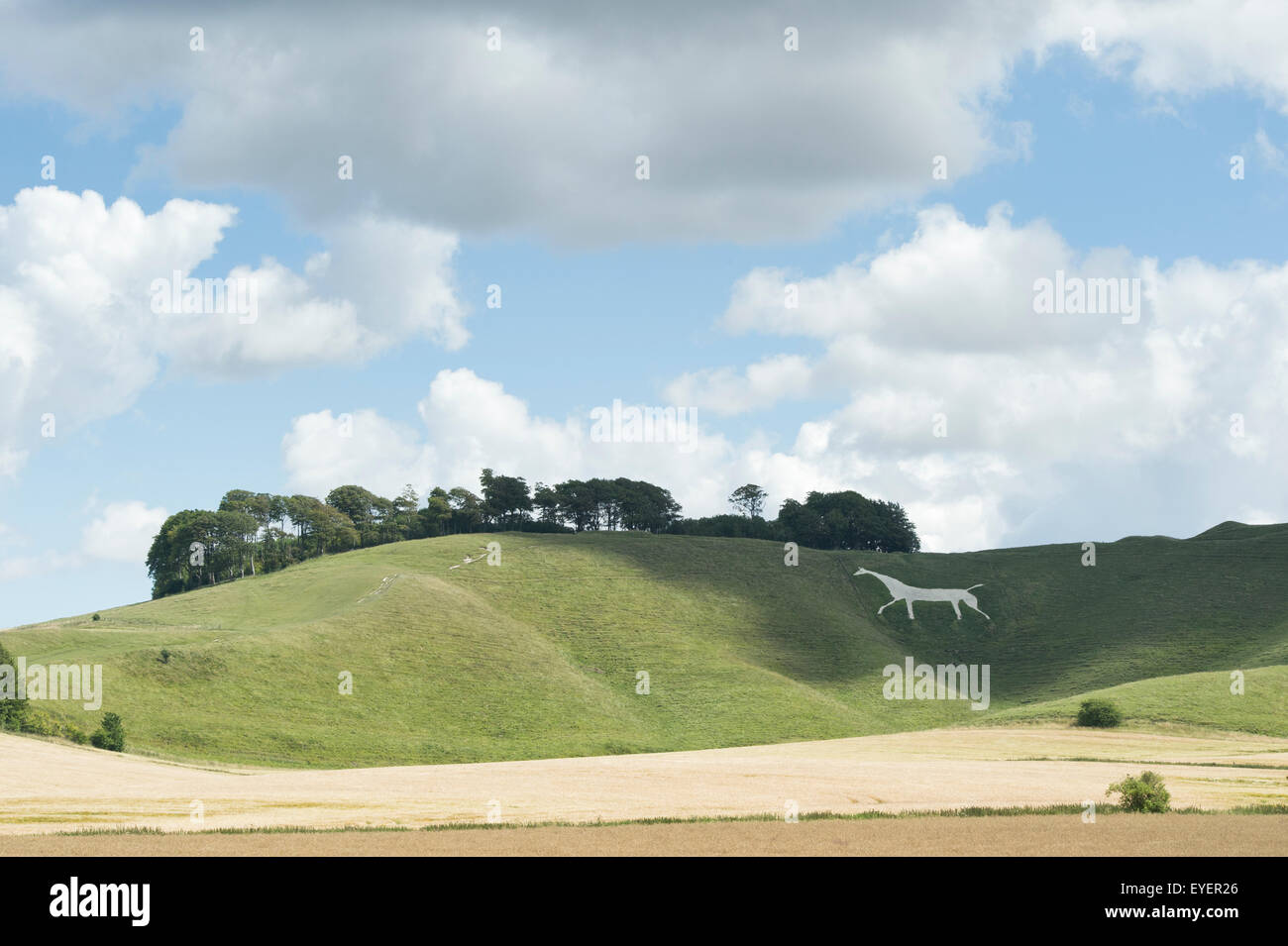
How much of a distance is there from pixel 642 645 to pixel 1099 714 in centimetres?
6080

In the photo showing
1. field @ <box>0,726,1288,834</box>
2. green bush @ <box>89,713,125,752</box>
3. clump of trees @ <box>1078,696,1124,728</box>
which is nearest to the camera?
field @ <box>0,726,1288,834</box>

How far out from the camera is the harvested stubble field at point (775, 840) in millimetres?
32125

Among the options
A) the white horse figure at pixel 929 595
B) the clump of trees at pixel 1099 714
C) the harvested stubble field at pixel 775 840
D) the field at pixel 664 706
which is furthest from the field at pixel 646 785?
the white horse figure at pixel 929 595

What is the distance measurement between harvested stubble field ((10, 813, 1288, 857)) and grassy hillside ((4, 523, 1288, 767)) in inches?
2196

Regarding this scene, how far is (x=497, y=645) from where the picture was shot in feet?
419

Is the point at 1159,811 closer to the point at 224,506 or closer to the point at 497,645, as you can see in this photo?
the point at 497,645

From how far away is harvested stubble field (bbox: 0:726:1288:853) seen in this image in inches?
1433

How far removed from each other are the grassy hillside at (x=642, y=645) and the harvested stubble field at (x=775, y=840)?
183 ft

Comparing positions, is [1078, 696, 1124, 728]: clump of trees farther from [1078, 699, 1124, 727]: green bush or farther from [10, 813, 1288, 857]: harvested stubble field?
[10, 813, 1288, 857]: harvested stubble field

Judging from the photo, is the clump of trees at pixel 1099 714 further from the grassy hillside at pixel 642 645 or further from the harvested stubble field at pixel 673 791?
the harvested stubble field at pixel 673 791

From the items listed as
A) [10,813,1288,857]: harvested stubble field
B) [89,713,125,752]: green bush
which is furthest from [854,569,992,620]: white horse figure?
[10,813,1288,857]: harvested stubble field

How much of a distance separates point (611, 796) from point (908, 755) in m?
35.7

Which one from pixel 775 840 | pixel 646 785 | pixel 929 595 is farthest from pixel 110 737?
pixel 929 595
